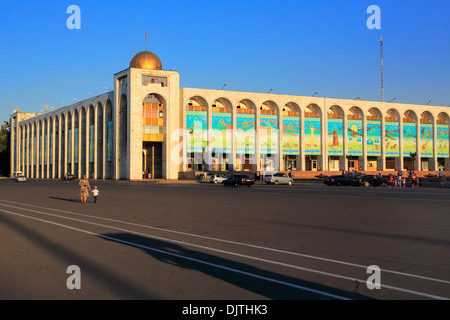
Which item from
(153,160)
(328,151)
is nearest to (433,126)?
(328,151)

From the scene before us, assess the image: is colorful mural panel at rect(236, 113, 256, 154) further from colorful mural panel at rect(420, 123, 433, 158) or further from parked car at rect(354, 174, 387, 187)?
colorful mural panel at rect(420, 123, 433, 158)

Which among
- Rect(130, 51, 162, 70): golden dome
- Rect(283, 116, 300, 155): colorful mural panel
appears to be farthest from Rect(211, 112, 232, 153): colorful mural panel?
Rect(130, 51, 162, 70): golden dome

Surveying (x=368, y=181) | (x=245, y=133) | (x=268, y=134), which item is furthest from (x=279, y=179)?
→ (x=268, y=134)

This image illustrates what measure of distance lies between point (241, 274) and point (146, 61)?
75.6 m

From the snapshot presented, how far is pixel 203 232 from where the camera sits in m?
11.8

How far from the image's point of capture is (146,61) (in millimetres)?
78375

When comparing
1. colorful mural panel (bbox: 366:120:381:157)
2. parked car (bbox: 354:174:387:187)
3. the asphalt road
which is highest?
colorful mural panel (bbox: 366:120:381:157)

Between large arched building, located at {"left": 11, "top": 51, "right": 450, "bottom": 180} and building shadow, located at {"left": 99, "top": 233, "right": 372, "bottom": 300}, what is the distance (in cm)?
6346

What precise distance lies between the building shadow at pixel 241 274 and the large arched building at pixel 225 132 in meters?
63.5

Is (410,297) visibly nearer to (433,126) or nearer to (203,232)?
(203,232)

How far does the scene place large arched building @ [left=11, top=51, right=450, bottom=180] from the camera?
74562 millimetres

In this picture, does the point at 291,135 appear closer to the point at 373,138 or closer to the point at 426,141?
the point at 373,138

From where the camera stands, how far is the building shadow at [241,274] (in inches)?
225

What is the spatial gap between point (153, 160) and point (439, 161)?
63.1 metres
